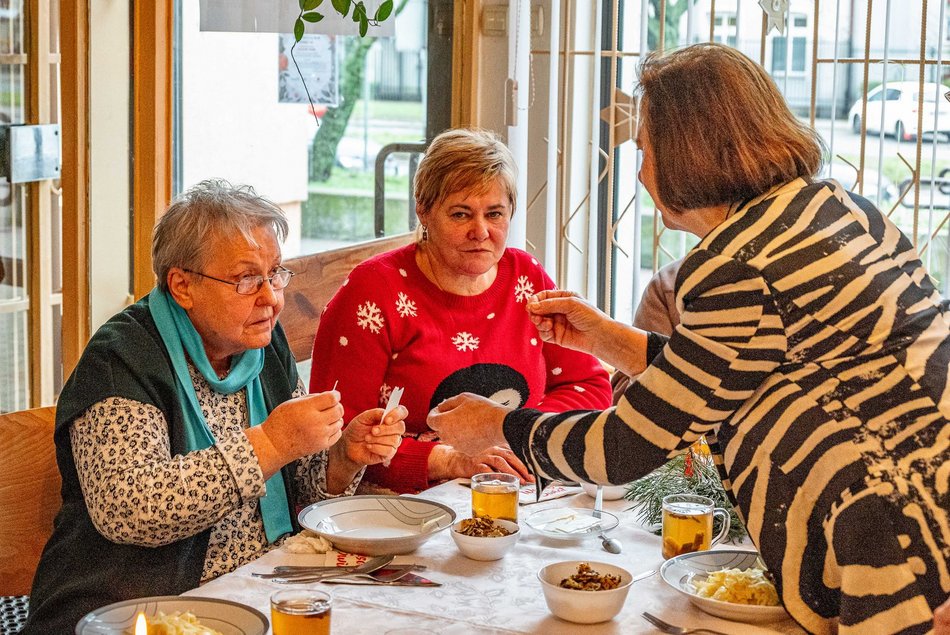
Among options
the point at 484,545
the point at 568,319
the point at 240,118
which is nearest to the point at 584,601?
the point at 484,545

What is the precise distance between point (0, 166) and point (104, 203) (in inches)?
9.3

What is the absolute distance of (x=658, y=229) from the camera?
3.39m

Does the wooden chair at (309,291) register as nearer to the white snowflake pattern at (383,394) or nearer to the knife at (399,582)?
the white snowflake pattern at (383,394)

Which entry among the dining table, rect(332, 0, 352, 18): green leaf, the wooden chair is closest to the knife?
the dining table

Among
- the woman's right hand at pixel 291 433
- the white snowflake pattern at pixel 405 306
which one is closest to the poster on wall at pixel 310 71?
the white snowflake pattern at pixel 405 306

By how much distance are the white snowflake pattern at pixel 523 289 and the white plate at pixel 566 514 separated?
2.65ft

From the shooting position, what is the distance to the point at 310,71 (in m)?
3.08

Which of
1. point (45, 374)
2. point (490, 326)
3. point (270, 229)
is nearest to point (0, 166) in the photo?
point (45, 374)

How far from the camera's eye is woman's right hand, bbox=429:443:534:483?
6.95ft

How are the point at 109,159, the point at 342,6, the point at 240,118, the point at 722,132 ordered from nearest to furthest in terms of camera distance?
the point at 722,132
the point at 342,6
the point at 109,159
the point at 240,118

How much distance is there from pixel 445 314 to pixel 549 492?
1.97 feet

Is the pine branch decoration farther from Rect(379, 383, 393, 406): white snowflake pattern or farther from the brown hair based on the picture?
Rect(379, 383, 393, 406): white snowflake pattern

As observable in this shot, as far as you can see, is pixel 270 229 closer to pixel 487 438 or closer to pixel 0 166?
pixel 487 438

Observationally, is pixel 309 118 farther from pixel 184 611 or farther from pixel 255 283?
pixel 184 611
